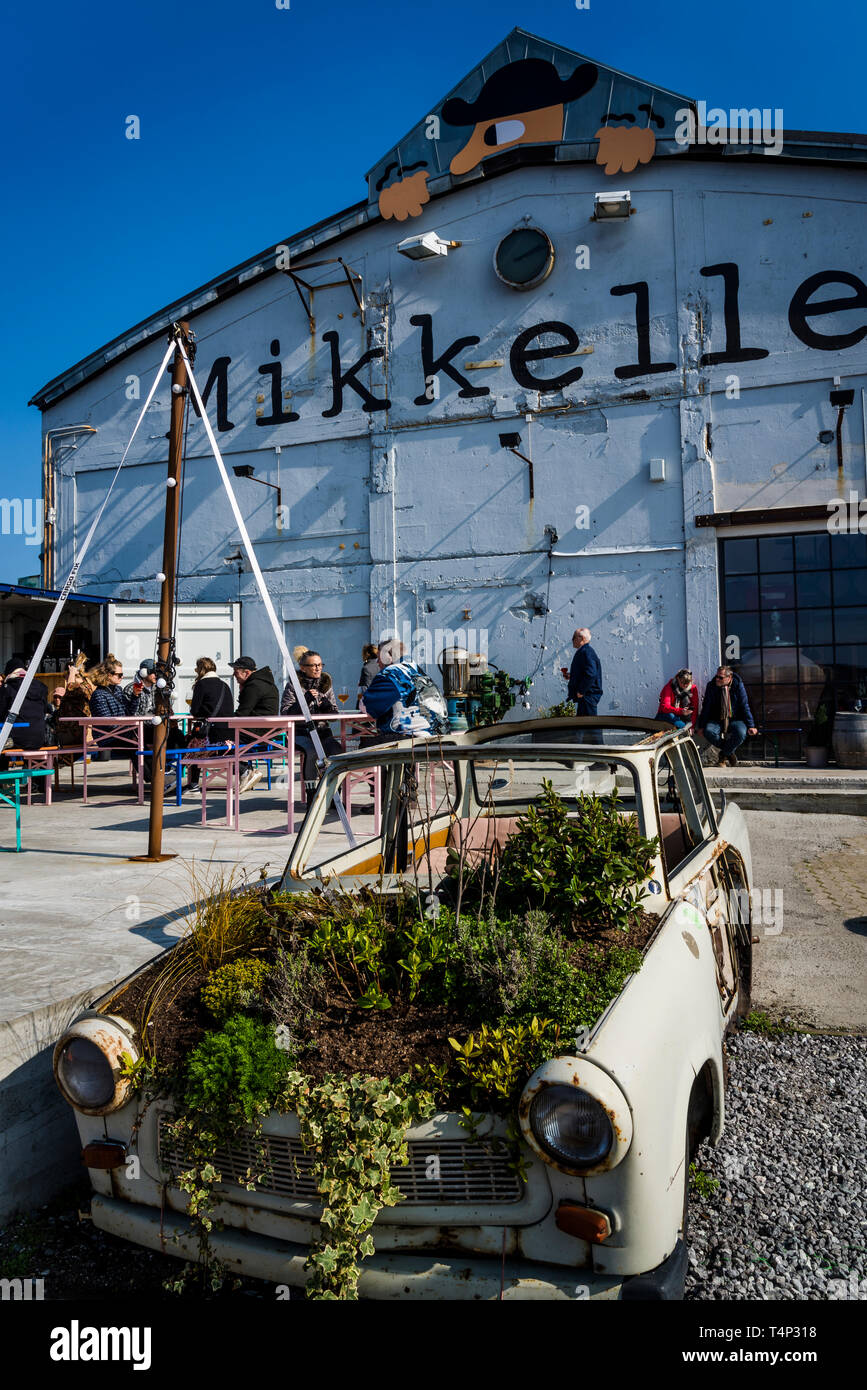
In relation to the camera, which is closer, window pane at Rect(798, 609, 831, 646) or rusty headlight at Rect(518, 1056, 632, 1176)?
rusty headlight at Rect(518, 1056, 632, 1176)

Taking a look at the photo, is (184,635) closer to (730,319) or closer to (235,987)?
(730,319)

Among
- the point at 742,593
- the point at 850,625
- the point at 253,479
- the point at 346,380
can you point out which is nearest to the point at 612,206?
the point at 346,380

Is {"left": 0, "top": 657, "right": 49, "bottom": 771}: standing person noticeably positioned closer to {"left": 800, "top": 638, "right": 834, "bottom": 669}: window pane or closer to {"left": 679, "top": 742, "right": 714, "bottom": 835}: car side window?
{"left": 679, "top": 742, "right": 714, "bottom": 835}: car side window

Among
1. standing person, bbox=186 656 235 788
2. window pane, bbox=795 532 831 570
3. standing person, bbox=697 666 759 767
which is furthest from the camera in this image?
window pane, bbox=795 532 831 570

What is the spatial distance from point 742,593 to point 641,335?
4373 millimetres

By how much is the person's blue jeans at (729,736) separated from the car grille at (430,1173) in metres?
11.3

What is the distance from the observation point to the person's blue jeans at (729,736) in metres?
13.0

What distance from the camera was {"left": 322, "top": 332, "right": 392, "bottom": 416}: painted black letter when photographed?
1661 cm

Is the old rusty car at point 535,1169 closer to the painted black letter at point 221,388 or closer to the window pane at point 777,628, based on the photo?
the window pane at point 777,628

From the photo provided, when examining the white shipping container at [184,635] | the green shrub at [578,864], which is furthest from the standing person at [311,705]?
the white shipping container at [184,635]

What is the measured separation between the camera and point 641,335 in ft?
49.2

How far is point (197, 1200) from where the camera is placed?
8.05 feet

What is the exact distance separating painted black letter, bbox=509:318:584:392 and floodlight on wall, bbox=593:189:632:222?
1684 mm

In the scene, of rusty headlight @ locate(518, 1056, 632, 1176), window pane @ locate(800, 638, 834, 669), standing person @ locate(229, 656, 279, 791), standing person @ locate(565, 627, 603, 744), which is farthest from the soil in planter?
window pane @ locate(800, 638, 834, 669)
